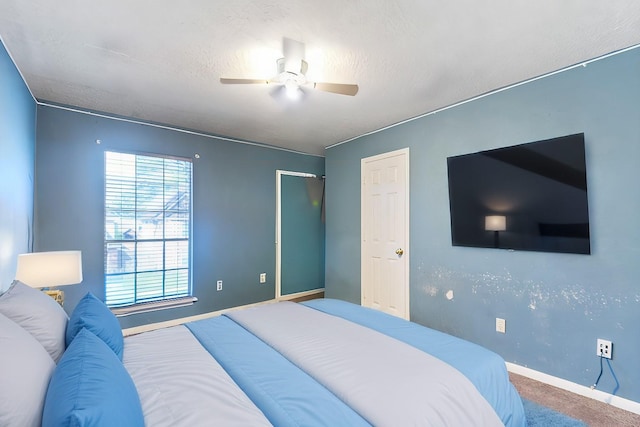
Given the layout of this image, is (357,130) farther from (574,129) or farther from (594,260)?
(594,260)

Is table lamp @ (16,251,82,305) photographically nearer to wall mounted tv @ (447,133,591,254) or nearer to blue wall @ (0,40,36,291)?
blue wall @ (0,40,36,291)

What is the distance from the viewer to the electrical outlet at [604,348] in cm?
206

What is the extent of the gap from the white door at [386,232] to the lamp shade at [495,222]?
2.93 ft

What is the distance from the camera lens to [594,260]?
7.00 feet

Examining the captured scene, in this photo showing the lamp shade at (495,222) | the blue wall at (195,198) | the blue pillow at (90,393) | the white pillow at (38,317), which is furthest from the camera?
the blue wall at (195,198)

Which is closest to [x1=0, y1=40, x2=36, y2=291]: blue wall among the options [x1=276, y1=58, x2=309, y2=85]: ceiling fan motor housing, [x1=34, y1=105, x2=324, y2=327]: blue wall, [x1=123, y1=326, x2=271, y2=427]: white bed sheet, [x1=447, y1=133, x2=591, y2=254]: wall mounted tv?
[x1=34, y1=105, x2=324, y2=327]: blue wall

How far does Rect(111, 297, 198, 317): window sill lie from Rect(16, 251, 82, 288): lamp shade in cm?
112

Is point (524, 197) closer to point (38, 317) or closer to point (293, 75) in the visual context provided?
point (293, 75)

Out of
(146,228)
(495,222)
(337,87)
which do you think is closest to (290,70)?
(337,87)

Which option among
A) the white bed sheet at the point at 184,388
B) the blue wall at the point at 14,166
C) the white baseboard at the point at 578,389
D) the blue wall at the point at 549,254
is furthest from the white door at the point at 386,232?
the blue wall at the point at 14,166

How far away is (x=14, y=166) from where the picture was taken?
2230mm

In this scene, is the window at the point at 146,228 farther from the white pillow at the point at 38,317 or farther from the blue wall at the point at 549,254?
the blue wall at the point at 549,254

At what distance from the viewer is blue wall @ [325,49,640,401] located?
202cm

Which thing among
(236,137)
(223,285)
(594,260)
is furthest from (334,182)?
(594,260)
